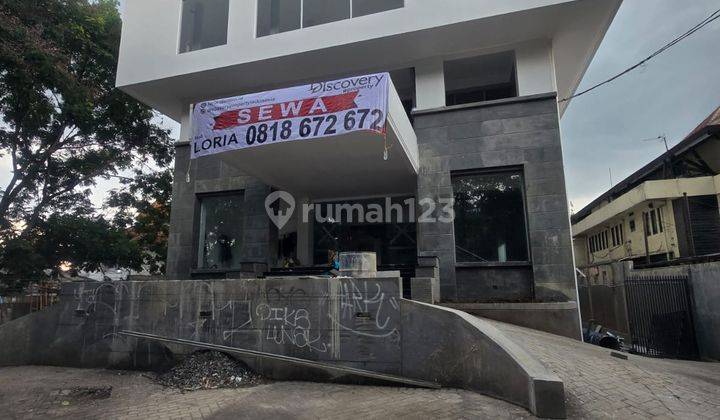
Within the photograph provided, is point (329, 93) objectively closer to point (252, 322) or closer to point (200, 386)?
point (252, 322)

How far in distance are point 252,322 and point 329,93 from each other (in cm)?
484

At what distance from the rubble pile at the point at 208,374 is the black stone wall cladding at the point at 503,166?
5.59 m

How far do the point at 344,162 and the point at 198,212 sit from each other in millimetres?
5933

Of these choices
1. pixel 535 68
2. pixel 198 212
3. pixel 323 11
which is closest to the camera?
pixel 535 68

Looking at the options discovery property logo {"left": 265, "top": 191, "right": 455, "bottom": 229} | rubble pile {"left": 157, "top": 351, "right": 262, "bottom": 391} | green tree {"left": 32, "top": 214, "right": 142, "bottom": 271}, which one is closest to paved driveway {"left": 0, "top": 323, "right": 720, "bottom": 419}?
rubble pile {"left": 157, "top": 351, "right": 262, "bottom": 391}

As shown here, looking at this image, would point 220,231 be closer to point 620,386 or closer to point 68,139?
point 68,139

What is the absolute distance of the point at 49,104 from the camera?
15391 mm

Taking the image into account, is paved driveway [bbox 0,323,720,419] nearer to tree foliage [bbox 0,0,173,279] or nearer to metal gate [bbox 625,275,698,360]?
metal gate [bbox 625,275,698,360]

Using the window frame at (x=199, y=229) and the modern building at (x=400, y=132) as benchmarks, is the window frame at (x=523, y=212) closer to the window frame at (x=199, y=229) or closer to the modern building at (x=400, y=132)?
the modern building at (x=400, y=132)

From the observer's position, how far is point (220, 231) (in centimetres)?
1366

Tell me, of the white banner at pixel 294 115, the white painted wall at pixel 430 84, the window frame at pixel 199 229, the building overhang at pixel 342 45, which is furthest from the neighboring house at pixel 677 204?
the window frame at pixel 199 229

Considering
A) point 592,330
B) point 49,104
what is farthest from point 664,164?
point 49,104

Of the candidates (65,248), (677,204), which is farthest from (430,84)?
(677,204)

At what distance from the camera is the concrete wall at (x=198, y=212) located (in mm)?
12945
